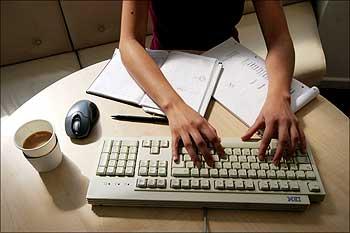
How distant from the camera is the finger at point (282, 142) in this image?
0.69m

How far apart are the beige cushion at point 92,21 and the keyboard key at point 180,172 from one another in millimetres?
1077

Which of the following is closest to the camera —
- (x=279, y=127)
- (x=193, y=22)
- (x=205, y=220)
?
(x=205, y=220)

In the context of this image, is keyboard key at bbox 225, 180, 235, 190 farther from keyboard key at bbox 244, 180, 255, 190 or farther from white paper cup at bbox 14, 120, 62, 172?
white paper cup at bbox 14, 120, 62, 172

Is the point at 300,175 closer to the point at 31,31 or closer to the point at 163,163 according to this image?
the point at 163,163

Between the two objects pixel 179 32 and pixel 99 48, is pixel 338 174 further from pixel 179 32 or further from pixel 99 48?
pixel 99 48

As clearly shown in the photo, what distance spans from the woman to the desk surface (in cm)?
6

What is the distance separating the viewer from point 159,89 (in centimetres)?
82

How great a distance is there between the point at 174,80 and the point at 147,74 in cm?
7

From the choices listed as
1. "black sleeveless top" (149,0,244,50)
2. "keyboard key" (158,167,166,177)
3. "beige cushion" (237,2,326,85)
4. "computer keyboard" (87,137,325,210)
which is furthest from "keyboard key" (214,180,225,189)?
"beige cushion" (237,2,326,85)

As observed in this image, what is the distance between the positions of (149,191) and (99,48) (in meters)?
1.17

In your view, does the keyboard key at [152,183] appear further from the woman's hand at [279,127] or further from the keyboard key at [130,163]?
the woman's hand at [279,127]

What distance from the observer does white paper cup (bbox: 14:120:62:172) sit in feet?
2.24

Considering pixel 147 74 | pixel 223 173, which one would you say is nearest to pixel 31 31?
pixel 147 74

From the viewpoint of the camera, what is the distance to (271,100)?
2.61 ft
